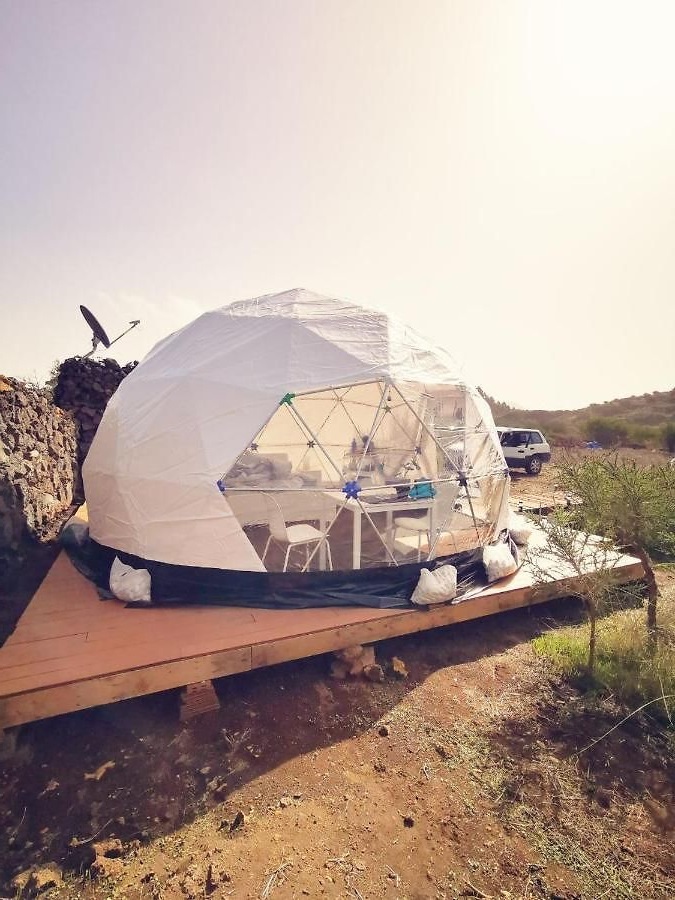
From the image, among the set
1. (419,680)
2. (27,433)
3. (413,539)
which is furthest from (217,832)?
(27,433)

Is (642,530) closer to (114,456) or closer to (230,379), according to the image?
(230,379)

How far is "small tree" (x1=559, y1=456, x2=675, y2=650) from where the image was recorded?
459 cm

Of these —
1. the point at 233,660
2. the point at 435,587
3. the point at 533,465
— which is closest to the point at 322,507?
the point at 435,587

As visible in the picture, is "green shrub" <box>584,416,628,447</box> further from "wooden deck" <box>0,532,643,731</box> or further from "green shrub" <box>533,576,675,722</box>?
"wooden deck" <box>0,532,643,731</box>

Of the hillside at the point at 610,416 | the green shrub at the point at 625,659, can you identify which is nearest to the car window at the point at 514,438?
the hillside at the point at 610,416

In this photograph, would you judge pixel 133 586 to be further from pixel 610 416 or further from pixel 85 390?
pixel 610 416

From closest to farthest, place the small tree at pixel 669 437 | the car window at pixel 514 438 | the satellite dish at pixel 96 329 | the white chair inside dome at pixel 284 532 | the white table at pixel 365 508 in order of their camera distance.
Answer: the white chair inside dome at pixel 284 532
the white table at pixel 365 508
the satellite dish at pixel 96 329
the car window at pixel 514 438
the small tree at pixel 669 437

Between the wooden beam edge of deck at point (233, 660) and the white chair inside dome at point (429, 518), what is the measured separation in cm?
80

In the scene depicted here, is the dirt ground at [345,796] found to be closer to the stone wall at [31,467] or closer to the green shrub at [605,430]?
the stone wall at [31,467]

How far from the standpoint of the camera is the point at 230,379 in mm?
5301

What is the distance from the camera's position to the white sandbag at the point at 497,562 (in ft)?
18.5

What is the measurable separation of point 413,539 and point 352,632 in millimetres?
1561

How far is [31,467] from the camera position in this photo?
7164 mm

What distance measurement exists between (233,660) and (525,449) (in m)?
14.7
